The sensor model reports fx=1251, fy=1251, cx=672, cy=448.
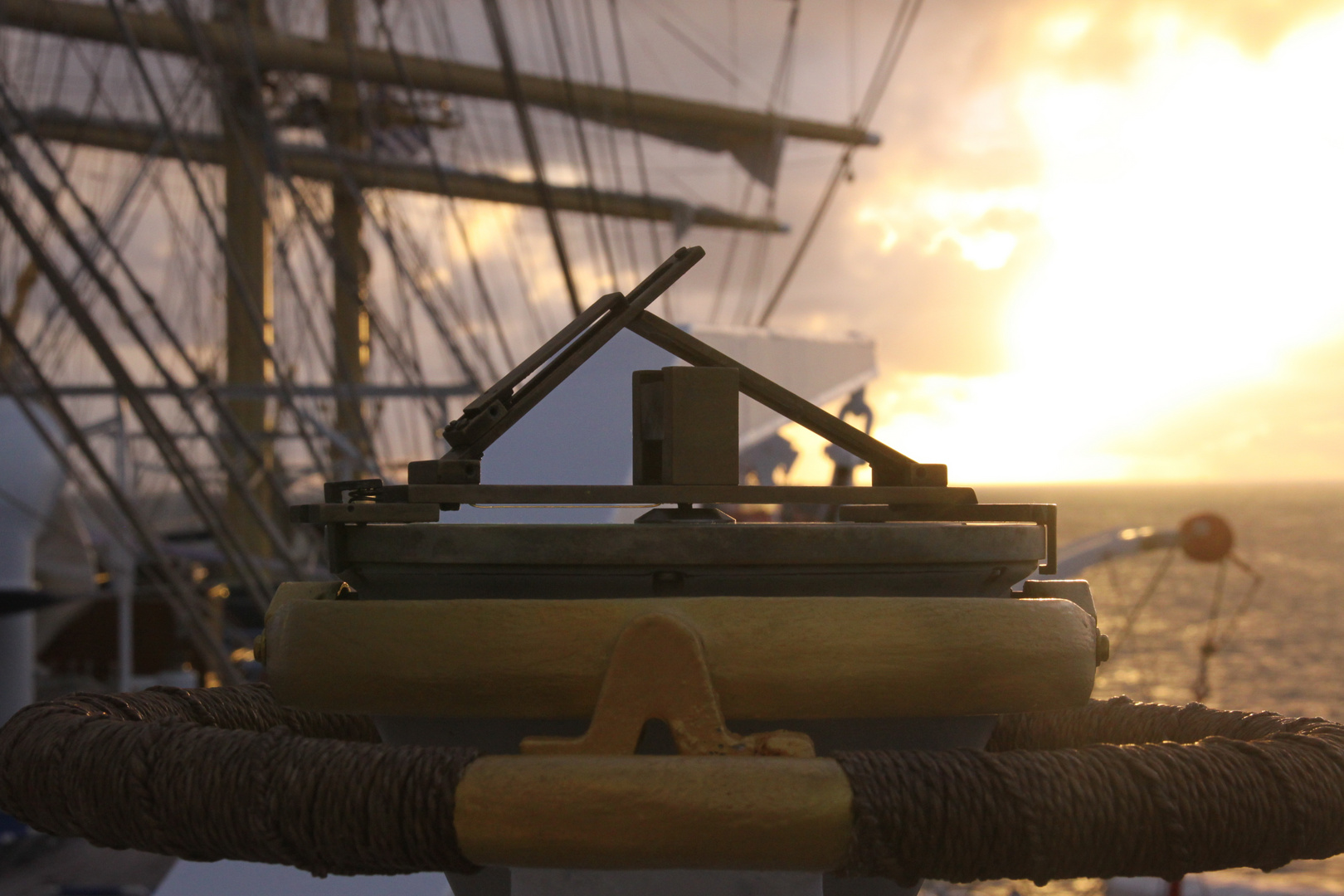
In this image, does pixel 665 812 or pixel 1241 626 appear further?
pixel 1241 626

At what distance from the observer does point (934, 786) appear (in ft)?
2.75

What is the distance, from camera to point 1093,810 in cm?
85

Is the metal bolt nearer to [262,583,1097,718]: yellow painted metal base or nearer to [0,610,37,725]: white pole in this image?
[262,583,1097,718]: yellow painted metal base

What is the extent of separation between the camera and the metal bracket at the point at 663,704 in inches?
33.9

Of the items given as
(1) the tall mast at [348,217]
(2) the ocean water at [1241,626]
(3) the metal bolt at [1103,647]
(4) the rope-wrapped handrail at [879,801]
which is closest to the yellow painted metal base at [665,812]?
(4) the rope-wrapped handrail at [879,801]

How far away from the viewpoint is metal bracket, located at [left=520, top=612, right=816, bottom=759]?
2.83ft

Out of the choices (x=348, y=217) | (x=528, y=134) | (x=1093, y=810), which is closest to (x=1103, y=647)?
(x=1093, y=810)

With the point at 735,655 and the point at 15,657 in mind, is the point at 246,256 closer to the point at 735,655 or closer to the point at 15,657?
the point at 15,657

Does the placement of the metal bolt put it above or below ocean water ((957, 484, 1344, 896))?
above

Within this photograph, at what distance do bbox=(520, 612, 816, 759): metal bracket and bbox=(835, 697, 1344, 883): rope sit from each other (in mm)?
70

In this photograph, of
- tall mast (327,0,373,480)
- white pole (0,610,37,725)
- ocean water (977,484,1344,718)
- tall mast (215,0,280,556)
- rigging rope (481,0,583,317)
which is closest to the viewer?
rigging rope (481,0,583,317)

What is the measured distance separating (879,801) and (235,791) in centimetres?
45

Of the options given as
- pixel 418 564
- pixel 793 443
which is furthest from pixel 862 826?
pixel 793 443

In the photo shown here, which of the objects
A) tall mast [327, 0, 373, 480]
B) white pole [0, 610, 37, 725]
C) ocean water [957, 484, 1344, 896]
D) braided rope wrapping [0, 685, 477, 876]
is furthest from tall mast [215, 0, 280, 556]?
braided rope wrapping [0, 685, 477, 876]
